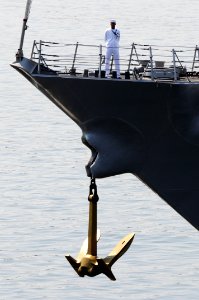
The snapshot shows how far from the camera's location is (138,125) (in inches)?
1871

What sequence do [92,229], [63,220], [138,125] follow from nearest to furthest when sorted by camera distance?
[92,229] → [138,125] → [63,220]

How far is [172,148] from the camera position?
48.1 metres

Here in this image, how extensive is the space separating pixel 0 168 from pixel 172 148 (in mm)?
27833

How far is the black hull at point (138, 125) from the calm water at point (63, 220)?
6.46 m

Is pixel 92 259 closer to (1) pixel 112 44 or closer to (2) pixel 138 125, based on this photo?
(2) pixel 138 125

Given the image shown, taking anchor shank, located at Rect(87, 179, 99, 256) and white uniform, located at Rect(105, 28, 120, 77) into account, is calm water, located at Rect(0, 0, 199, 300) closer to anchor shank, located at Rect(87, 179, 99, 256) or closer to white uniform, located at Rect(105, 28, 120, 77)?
anchor shank, located at Rect(87, 179, 99, 256)

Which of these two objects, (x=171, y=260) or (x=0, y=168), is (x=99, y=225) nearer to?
(x=171, y=260)

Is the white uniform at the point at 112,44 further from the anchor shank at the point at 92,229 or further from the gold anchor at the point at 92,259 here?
the anchor shank at the point at 92,229

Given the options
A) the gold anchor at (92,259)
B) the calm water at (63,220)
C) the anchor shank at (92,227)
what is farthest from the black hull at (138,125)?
the calm water at (63,220)

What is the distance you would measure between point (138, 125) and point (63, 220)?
17.1m

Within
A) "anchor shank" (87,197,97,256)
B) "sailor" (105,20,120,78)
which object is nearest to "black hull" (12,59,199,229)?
"sailor" (105,20,120,78)

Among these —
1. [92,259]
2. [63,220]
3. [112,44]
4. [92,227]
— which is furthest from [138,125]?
[63,220]

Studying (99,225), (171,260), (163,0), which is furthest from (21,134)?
(163,0)

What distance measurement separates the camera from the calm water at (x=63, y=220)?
181ft
